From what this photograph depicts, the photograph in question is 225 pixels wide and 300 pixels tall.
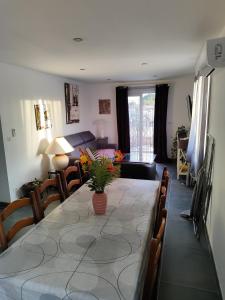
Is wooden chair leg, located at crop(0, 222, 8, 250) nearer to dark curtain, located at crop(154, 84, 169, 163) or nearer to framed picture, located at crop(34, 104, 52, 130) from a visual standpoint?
framed picture, located at crop(34, 104, 52, 130)

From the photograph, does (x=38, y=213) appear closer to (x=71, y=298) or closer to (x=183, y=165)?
(x=71, y=298)

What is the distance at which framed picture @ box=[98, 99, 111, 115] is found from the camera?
6.64 meters

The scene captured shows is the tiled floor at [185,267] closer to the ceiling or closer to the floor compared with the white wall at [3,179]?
closer to the floor

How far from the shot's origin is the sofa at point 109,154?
12.6 ft

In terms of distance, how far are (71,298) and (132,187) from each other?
4.67 ft

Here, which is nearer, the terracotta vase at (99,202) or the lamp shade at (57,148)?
the terracotta vase at (99,202)

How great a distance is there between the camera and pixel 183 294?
1.83 m

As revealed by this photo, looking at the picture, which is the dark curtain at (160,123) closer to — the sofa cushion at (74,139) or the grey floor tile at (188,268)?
the sofa cushion at (74,139)

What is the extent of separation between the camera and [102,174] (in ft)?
5.34

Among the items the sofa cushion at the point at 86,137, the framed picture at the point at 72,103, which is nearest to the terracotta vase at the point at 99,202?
the framed picture at the point at 72,103

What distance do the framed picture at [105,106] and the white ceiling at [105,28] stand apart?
11.1 ft

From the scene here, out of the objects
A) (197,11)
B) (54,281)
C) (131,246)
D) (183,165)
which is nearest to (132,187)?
(131,246)

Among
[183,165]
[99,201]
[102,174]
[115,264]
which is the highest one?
[102,174]

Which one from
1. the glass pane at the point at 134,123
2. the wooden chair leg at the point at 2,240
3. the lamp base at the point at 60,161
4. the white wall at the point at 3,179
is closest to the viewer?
the wooden chair leg at the point at 2,240
